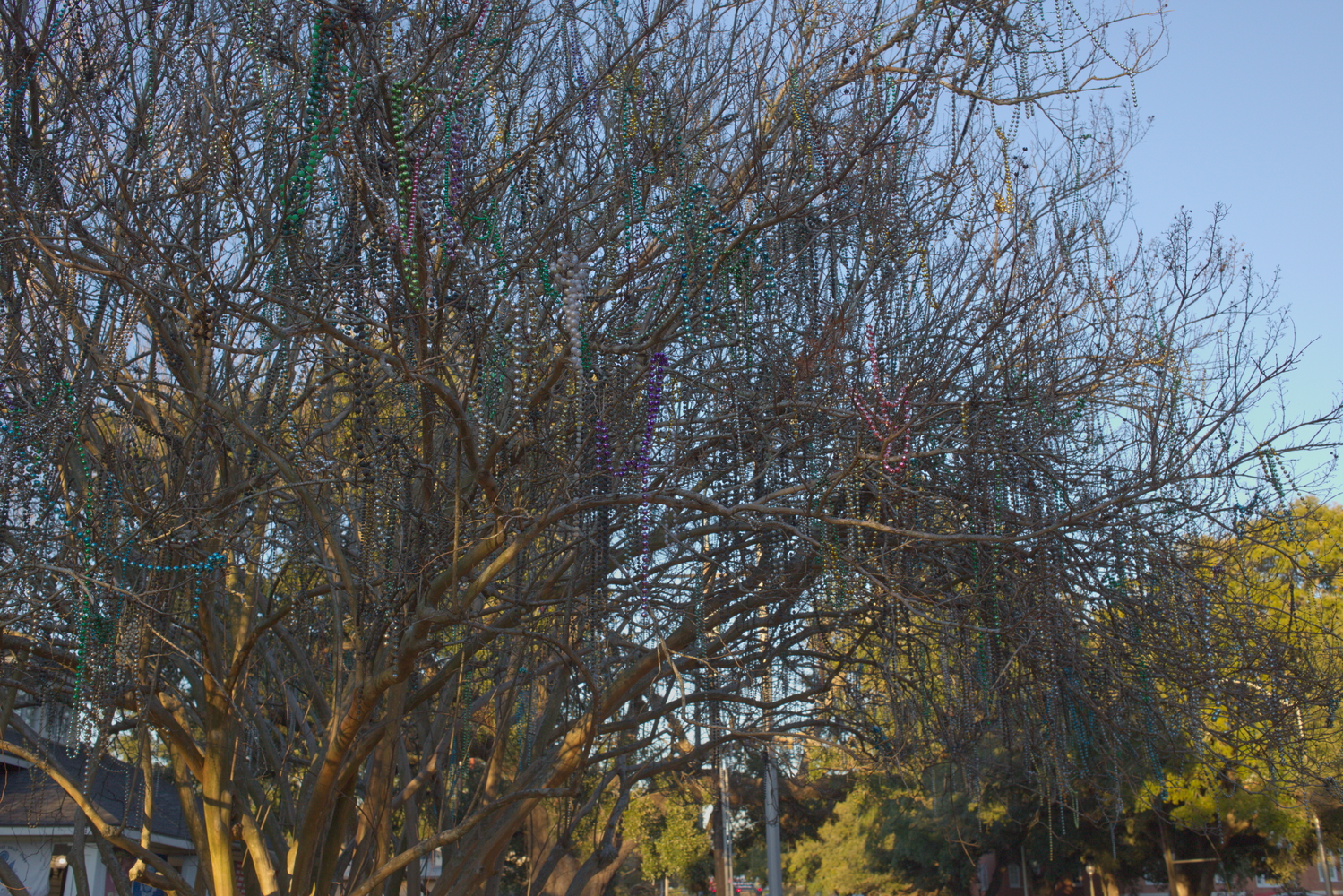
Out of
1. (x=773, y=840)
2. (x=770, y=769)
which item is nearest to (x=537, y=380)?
(x=770, y=769)

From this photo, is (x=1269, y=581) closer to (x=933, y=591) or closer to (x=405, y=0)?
(x=933, y=591)

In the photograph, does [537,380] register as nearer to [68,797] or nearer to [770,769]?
[770,769]

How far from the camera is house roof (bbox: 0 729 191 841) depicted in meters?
9.88

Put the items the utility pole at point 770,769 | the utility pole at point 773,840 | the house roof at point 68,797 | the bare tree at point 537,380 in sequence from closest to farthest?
the bare tree at point 537,380 < the utility pole at point 770,769 < the house roof at point 68,797 < the utility pole at point 773,840

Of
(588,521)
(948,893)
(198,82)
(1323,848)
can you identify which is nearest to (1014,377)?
(588,521)

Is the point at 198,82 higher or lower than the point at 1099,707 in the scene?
higher

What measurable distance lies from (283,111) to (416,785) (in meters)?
4.93

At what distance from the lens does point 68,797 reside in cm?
1177

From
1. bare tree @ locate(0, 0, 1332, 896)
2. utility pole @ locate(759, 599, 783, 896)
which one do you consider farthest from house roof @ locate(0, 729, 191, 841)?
utility pole @ locate(759, 599, 783, 896)

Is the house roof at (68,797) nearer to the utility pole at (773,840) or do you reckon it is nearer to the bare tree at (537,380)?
the bare tree at (537,380)

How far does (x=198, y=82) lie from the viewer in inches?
277

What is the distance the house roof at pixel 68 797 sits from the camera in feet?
32.4

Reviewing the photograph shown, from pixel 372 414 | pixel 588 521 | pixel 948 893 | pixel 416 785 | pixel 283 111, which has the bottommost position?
pixel 948 893

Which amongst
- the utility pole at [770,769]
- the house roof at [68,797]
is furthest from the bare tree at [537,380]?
the house roof at [68,797]
